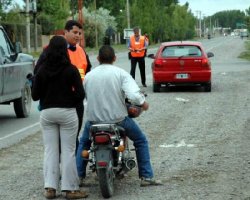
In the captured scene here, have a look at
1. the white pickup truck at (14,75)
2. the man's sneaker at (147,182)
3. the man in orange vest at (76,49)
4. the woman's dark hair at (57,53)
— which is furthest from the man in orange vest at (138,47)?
the woman's dark hair at (57,53)

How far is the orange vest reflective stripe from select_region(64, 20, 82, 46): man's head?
162mm

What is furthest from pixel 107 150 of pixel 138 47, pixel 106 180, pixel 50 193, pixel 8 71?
pixel 138 47

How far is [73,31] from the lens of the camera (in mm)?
8156

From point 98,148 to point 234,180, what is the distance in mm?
1762

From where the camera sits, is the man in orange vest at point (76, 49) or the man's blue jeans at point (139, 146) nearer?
the man's blue jeans at point (139, 146)

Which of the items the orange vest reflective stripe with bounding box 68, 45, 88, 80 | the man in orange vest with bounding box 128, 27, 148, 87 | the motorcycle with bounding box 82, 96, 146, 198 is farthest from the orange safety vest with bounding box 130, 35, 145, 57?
the motorcycle with bounding box 82, 96, 146, 198

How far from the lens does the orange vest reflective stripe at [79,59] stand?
8.34 meters

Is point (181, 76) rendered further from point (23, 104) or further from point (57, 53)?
point (57, 53)

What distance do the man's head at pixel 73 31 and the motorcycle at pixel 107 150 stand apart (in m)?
0.96

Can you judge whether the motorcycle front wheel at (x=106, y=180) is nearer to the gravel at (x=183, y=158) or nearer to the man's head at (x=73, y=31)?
the gravel at (x=183, y=158)

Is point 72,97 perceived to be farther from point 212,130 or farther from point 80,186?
point 212,130

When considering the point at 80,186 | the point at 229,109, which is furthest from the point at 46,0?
the point at 80,186

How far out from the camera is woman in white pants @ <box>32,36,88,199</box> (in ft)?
24.4

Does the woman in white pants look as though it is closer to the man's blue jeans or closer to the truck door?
the man's blue jeans
